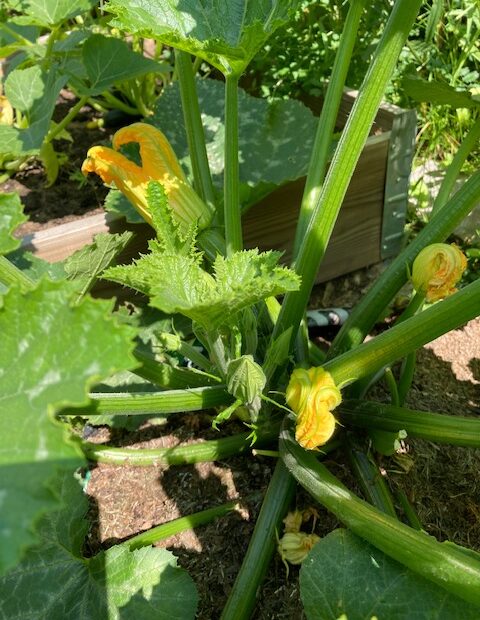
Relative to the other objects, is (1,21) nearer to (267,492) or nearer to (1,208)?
(1,208)

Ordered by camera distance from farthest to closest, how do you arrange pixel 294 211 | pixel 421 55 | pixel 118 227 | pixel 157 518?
pixel 421 55 < pixel 294 211 < pixel 118 227 < pixel 157 518

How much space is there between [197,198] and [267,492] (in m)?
0.72

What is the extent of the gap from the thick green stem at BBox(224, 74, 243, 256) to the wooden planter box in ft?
1.76

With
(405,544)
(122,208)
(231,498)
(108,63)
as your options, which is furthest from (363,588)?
(108,63)

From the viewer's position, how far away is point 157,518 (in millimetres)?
1654

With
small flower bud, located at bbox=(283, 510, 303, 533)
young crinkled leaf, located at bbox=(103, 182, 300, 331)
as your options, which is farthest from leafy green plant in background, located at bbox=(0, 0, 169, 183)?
small flower bud, located at bbox=(283, 510, 303, 533)

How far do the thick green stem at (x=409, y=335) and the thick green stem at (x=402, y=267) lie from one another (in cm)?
26

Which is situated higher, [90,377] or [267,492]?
[90,377]

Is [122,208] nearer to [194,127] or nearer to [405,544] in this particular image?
[194,127]

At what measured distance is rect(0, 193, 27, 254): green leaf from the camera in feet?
3.43

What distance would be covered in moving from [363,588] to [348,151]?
2.79 feet

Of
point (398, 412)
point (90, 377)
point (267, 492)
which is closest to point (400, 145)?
point (398, 412)

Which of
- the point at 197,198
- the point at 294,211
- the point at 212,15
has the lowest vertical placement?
the point at 294,211

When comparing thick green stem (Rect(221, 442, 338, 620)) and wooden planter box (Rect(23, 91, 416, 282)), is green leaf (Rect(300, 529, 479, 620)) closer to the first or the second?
thick green stem (Rect(221, 442, 338, 620))
